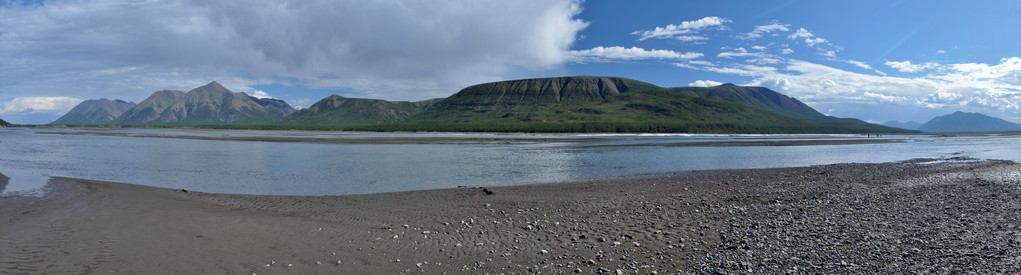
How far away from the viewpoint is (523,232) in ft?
40.9

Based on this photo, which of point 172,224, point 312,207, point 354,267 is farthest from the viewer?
point 312,207

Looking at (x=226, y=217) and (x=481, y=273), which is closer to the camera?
(x=481, y=273)

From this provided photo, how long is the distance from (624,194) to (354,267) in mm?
12806

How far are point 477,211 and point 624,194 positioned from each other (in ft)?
23.5

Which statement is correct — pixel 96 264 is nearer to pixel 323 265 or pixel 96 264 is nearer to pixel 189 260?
pixel 189 260

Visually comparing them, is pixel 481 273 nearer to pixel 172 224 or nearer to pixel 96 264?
pixel 96 264

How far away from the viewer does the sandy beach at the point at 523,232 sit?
945 centimetres

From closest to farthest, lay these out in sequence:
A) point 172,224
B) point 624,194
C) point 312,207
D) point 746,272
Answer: point 746,272, point 172,224, point 312,207, point 624,194

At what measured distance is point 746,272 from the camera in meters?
8.49

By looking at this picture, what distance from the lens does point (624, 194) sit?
63.8 feet

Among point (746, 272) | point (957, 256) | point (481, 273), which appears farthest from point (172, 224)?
point (957, 256)

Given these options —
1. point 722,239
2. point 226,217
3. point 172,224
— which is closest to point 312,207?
point 226,217

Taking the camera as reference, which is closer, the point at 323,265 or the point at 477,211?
the point at 323,265

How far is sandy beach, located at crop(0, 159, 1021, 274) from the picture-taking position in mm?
9445
